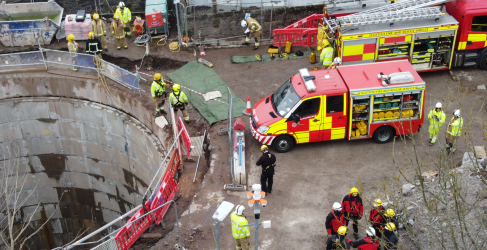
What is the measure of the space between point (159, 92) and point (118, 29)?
16.7 ft

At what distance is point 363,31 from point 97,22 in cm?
1008

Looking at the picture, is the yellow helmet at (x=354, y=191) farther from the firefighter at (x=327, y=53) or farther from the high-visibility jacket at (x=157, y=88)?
the high-visibility jacket at (x=157, y=88)

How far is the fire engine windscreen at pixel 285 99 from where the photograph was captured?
14.5 metres

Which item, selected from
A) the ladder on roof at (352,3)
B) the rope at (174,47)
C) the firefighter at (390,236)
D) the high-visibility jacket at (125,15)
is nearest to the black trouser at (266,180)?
the firefighter at (390,236)

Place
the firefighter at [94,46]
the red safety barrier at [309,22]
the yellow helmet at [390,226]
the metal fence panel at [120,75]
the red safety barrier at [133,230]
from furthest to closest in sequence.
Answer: the red safety barrier at [309,22] → the firefighter at [94,46] → the metal fence panel at [120,75] → the red safety barrier at [133,230] → the yellow helmet at [390,226]

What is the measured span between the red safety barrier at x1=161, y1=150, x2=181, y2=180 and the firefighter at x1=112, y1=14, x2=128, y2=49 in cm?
Result: 754

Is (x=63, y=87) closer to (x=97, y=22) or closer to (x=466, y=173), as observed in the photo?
(x=97, y=22)

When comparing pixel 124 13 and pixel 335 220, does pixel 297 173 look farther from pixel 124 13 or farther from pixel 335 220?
pixel 124 13

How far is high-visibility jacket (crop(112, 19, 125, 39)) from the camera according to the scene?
65.7ft

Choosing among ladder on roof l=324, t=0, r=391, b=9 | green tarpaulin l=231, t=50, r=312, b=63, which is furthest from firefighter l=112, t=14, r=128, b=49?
ladder on roof l=324, t=0, r=391, b=9

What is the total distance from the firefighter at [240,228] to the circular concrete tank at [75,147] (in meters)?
6.78

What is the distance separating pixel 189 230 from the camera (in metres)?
12.7

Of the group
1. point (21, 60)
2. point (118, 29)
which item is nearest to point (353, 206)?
point (118, 29)

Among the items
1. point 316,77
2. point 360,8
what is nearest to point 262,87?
point 316,77
